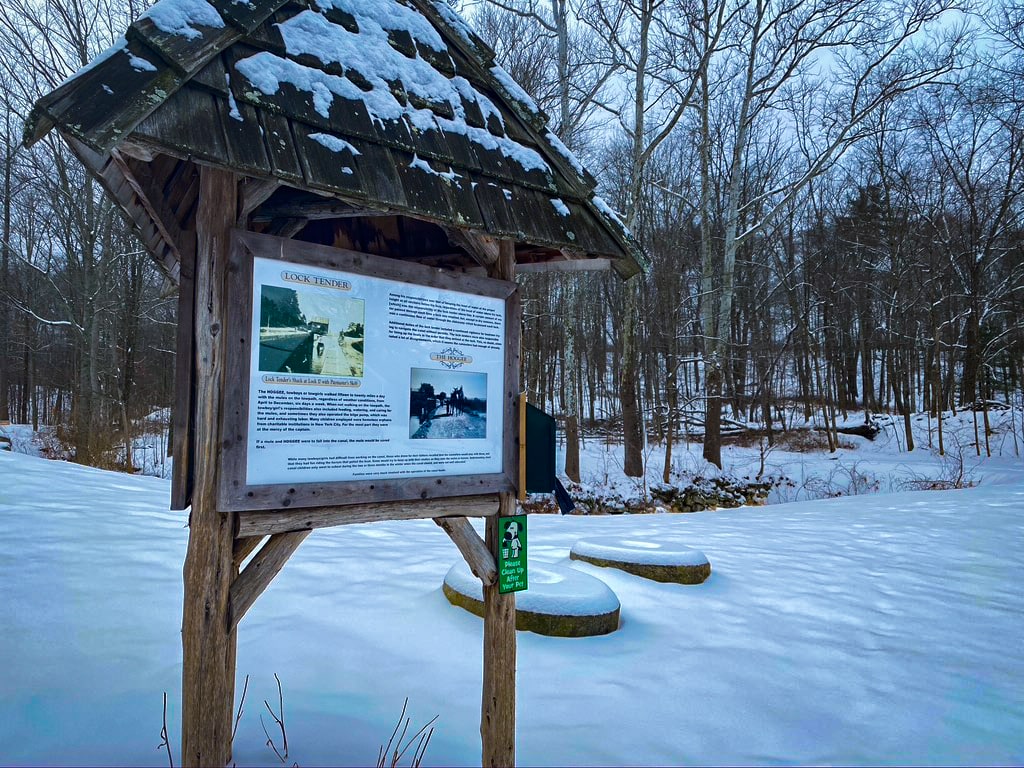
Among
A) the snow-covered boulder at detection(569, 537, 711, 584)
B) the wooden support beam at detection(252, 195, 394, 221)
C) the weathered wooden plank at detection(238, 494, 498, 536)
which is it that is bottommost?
the snow-covered boulder at detection(569, 537, 711, 584)

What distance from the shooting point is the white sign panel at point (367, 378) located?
254 centimetres

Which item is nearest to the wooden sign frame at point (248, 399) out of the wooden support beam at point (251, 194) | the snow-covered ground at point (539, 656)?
the wooden support beam at point (251, 194)

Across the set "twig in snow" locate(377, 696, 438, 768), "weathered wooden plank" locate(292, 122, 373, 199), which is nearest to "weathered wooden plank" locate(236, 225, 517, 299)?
"weathered wooden plank" locate(292, 122, 373, 199)

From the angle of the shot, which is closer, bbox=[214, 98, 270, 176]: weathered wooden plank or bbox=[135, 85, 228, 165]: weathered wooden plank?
bbox=[135, 85, 228, 165]: weathered wooden plank

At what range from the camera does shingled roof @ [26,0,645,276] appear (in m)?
2.17

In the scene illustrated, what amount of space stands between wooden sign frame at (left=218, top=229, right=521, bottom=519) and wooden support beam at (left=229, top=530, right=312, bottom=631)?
19 cm

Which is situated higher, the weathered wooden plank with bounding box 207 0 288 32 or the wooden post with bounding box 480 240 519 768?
the weathered wooden plank with bounding box 207 0 288 32

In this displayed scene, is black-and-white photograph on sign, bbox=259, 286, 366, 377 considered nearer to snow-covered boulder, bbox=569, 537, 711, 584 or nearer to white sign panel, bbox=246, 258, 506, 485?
white sign panel, bbox=246, 258, 506, 485

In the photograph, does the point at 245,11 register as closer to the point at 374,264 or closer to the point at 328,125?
the point at 328,125

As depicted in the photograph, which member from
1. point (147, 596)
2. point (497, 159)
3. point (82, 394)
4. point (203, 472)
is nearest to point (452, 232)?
point (497, 159)

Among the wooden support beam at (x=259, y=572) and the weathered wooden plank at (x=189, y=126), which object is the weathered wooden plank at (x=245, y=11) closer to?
the weathered wooden plank at (x=189, y=126)

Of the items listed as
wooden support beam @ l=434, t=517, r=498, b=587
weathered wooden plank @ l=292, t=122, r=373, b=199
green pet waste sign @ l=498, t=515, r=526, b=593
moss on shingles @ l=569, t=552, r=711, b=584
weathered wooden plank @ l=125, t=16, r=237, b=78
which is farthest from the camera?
moss on shingles @ l=569, t=552, r=711, b=584

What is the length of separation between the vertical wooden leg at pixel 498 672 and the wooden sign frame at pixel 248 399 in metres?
0.33

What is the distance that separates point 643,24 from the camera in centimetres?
1360
